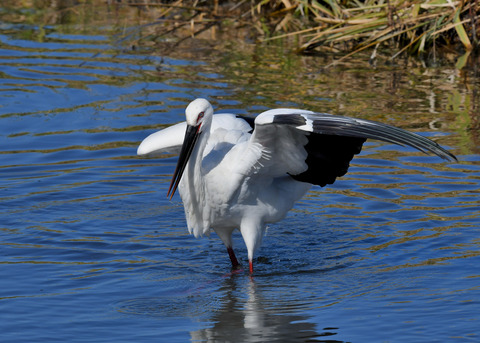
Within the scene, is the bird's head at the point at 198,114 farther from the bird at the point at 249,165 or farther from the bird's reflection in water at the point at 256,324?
the bird's reflection in water at the point at 256,324

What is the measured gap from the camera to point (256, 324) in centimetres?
487

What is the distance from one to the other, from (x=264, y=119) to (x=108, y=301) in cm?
135

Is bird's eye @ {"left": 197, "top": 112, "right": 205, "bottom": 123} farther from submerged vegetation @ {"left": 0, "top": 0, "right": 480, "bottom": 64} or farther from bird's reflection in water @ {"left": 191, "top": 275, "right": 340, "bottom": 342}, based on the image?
submerged vegetation @ {"left": 0, "top": 0, "right": 480, "bottom": 64}

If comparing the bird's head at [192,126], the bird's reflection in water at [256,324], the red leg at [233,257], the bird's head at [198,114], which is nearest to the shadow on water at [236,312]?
the bird's reflection in water at [256,324]

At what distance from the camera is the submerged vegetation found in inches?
407

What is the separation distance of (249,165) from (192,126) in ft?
1.46

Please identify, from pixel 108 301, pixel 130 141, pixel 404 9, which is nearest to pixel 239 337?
pixel 108 301

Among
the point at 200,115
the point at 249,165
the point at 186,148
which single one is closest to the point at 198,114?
the point at 200,115

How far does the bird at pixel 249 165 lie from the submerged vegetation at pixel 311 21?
4617 mm

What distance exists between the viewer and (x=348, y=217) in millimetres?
6668

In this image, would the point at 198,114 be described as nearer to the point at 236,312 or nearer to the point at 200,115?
the point at 200,115

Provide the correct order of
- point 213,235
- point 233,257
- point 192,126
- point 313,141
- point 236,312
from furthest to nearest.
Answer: point 213,235
point 233,257
point 192,126
point 313,141
point 236,312

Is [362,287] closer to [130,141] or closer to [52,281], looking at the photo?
[52,281]

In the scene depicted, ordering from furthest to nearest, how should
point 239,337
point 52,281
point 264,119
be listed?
point 52,281 → point 264,119 → point 239,337
